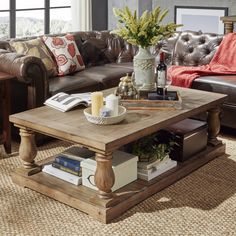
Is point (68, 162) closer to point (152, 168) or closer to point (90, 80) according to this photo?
point (152, 168)

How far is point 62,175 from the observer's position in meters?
3.17

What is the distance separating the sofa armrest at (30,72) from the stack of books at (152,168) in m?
1.11

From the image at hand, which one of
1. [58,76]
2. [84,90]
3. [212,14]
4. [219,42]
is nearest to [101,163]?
[84,90]

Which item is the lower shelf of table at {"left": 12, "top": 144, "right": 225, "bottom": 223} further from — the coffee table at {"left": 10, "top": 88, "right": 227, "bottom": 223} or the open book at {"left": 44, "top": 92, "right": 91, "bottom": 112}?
the open book at {"left": 44, "top": 92, "right": 91, "bottom": 112}

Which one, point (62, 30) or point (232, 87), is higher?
point (62, 30)

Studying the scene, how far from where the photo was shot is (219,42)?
5.00 metres

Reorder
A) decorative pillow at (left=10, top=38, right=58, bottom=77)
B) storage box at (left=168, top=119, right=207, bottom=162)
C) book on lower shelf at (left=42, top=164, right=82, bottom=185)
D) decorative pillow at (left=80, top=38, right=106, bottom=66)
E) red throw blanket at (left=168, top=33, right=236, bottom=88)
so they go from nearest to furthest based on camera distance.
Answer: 1. book on lower shelf at (left=42, top=164, right=82, bottom=185)
2. storage box at (left=168, top=119, right=207, bottom=162)
3. decorative pillow at (left=10, top=38, right=58, bottom=77)
4. red throw blanket at (left=168, top=33, right=236, bottom=88)
5. decorative pillow at (left=80, top=38, right=106, bottom=66)

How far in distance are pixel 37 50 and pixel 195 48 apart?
1.60 meters

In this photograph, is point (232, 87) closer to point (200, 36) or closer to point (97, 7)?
point (200, 36)

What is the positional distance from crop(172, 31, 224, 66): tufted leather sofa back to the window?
2.21 metres

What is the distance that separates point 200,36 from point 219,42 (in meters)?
0.22

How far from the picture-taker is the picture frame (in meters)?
6.66

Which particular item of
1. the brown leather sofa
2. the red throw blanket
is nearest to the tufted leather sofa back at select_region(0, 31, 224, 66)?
the brown leather sofa

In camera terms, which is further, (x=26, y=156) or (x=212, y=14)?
(x=212, y=14)
